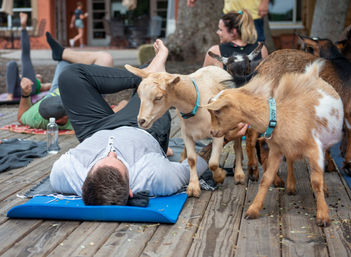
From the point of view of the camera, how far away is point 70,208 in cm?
341

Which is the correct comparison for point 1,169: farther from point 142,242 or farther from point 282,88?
point 282,88

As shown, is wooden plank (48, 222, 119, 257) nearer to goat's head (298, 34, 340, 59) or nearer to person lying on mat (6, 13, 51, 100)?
goat's head (298, 34, 340, 59)

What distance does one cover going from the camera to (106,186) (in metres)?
3.41

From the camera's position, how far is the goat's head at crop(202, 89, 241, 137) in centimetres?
325

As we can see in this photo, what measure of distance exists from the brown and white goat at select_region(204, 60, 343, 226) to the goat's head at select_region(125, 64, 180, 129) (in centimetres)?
44

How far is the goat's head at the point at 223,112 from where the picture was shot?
3.25 m

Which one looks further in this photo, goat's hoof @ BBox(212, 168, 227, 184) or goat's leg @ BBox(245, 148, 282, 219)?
goat's hoof @ BBox(212, 168, 227, 184)

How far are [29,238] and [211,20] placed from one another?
960 centimetres

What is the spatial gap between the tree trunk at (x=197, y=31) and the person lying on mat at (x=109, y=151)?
718 cm

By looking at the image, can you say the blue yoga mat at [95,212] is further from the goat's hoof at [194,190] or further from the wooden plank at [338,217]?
the wooden plank at [338,217]

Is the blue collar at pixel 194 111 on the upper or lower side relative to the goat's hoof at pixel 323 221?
upper

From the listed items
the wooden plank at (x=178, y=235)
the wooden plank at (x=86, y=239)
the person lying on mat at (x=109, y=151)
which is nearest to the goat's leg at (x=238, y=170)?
the person lying on mat at (x=109, y=151)

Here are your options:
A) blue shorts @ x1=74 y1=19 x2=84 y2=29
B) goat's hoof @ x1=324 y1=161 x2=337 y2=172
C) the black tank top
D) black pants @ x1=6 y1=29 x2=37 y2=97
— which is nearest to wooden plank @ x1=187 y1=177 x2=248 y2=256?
goat's hoof @ x1=324 y1=161 x2=337 y2=172

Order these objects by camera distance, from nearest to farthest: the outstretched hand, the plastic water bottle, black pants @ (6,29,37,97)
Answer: the plastic water bottle, the outstretched hand, black pants @ (6,29,37,97)
